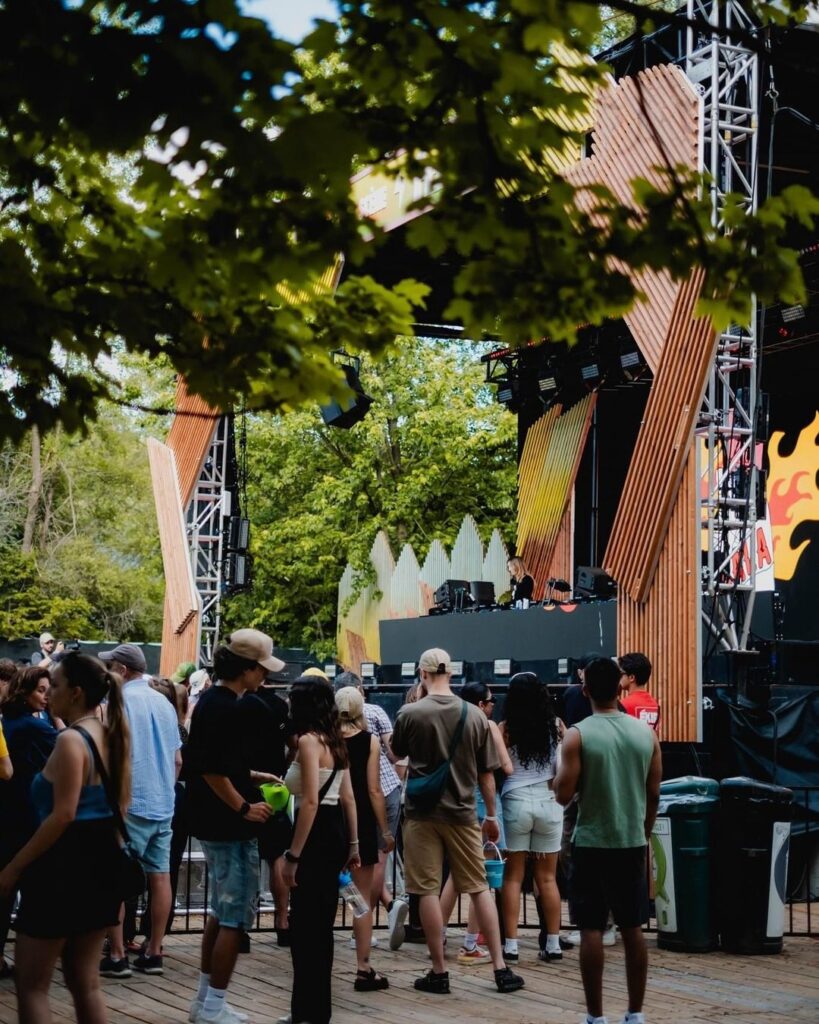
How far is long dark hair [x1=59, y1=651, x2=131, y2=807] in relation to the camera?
5117 mm

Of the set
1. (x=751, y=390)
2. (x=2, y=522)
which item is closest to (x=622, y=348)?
(x=751, y=390)

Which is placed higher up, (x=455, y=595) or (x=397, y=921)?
(x=455, y=595)

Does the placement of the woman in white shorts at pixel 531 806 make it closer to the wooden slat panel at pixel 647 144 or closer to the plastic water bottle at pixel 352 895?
the plastic water bottle at pixel 352 895

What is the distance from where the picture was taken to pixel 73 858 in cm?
492

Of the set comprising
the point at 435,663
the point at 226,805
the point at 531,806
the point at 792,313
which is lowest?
the point at 531,806

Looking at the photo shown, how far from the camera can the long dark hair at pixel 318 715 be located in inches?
264

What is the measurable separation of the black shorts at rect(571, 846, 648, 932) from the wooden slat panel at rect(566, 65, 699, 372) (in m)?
7.16

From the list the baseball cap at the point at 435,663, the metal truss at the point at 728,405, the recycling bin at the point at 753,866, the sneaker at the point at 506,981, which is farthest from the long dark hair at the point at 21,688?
the metal truss at the point at 728,405

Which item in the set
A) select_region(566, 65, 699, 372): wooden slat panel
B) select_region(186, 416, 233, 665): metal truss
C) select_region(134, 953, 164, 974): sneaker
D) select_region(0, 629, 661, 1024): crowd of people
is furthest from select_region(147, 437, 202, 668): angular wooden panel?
select_region(134, 953, 164, 974): sneaker

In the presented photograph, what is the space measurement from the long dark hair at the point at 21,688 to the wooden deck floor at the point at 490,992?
1.52 meters

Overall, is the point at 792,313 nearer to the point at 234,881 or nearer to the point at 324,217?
the point at 234,881

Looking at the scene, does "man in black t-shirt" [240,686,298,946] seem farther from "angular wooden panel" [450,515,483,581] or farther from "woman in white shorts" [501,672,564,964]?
"angular wooden panel" [450,515,483,581]

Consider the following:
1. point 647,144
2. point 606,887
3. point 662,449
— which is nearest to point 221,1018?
point 606,887

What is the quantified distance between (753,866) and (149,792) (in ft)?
13.3
